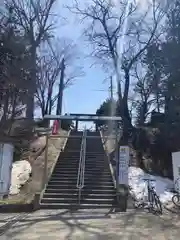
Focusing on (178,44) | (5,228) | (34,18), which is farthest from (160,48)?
(5,228)

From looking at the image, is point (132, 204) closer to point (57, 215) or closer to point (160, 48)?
point (57, 215)

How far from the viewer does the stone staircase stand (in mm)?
14164

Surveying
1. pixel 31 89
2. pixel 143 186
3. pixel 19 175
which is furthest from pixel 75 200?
pixel 31 89

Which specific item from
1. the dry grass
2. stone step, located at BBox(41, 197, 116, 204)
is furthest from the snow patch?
stone step, located at BBox(41, 197, 116, 204)

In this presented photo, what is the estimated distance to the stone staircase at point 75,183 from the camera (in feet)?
46.5

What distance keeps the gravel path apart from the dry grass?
104 inches

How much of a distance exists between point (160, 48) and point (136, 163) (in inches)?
345

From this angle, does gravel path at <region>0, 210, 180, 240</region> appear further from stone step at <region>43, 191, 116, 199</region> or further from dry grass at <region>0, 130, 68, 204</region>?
dry grass at <region>0, 130, 68, 204</region>

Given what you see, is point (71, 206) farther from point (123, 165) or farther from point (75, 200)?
point (123, 165)

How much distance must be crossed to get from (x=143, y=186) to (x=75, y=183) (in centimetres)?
326

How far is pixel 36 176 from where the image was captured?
18.2m

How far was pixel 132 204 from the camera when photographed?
1434 centimetres

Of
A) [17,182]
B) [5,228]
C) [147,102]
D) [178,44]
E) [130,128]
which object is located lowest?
[5,228]

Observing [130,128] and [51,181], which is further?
[130,128]
